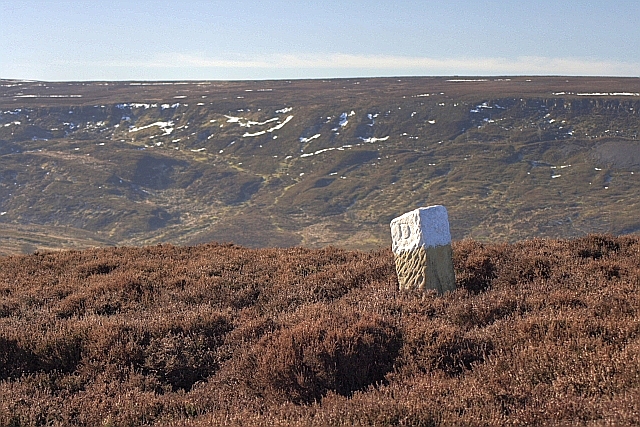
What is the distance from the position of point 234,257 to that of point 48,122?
5406 inches

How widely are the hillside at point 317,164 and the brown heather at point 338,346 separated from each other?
→ 5732 centimetres

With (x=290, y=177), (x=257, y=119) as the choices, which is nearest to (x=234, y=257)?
(x=290, y=177)

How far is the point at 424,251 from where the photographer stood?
27.6 feet

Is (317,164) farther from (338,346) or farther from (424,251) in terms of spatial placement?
(338,346)

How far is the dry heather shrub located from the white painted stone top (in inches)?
98.3

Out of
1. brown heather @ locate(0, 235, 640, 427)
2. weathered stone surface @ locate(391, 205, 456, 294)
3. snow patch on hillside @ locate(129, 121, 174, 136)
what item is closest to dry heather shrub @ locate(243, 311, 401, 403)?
brown heather @ locate(0, 235, 640, 427)

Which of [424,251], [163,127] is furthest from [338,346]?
[163,127]

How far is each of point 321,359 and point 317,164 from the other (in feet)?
352

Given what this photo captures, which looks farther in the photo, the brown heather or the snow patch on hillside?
the snow patch on hillside

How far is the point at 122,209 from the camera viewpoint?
9438 cm

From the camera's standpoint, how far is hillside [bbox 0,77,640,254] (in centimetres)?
8281

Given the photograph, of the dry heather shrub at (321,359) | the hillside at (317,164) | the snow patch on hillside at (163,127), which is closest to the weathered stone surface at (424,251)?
the dry heather shrub at (321,359)

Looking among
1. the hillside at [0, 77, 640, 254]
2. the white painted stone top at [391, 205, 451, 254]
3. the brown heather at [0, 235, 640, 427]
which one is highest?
the white painted stone top at [391, 205, 451, 254]

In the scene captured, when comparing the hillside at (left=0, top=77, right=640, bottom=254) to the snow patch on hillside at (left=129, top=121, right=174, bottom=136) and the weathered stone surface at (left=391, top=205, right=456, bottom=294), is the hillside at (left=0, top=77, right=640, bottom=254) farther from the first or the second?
the weathered stone surface at (left=391, top=205, right=456, bottom=294)
